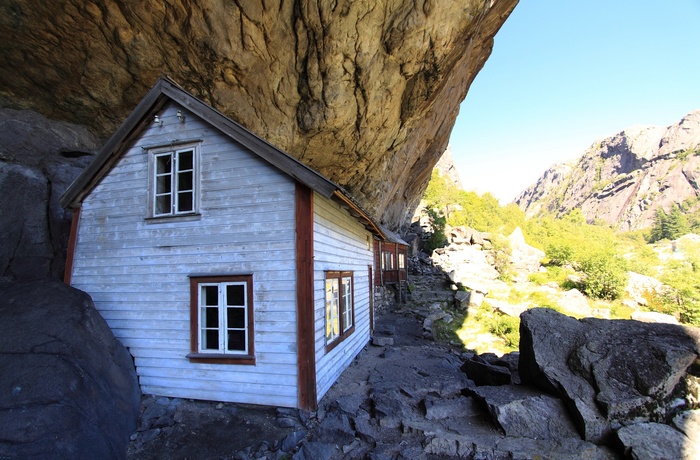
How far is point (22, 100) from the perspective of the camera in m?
10.5

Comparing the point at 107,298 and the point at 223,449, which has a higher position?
the point at 107,298

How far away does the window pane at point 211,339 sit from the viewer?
6.33 m

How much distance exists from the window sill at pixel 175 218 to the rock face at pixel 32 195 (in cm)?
397

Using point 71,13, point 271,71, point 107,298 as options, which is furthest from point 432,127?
point 107,298

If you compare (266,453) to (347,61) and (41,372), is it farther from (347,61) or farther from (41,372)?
(347,61)

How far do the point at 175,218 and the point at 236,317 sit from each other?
244cm

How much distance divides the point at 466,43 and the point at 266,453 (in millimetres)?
15819

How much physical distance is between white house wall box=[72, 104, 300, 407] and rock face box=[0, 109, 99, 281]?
6.76 feet

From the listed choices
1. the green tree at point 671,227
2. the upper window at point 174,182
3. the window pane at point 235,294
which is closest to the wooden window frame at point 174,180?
the upper window at point 174,182

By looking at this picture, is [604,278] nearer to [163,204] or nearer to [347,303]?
[347,303]

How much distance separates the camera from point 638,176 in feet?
429

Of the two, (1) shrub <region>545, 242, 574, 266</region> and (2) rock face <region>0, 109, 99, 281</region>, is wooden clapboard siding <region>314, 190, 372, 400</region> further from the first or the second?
(1) shrub <region>545, 242, 574, 266</region>

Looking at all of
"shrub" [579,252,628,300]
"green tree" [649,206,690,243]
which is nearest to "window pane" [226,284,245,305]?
"shrub" [579,252,628,300]

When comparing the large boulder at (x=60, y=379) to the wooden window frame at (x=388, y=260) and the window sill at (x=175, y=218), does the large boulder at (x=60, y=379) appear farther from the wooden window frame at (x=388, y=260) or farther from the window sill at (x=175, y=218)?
the wooden window frame at (x=388, y=260)
